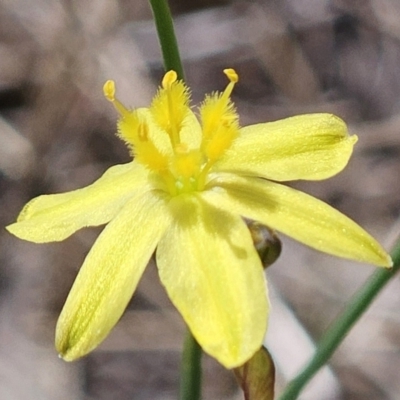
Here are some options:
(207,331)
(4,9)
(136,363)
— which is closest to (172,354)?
(136,363)

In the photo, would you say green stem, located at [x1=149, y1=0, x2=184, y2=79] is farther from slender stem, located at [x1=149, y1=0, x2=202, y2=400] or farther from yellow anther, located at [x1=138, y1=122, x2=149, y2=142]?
yellow anther, located at [x1=138, y1=122, x2=149, y2=142]

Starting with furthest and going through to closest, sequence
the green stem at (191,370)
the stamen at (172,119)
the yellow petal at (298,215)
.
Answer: the stamen at (172,119) < the green stem at (191,370) < the yellow petal at (298,215)

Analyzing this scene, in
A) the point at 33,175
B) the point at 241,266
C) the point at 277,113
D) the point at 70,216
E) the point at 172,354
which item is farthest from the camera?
the point at 277,113

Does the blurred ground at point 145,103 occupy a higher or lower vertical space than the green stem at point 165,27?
lower

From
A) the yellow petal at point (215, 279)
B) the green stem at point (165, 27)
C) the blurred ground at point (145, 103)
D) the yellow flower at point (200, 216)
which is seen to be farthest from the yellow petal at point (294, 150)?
the blurred ground at point (145, 103)

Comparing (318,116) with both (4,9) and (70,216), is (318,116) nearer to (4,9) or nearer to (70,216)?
(70,216)

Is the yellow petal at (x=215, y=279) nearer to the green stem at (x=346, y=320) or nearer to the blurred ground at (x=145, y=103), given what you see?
the green stem at (x=346, y=320)

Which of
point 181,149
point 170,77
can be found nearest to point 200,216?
point 181,149
